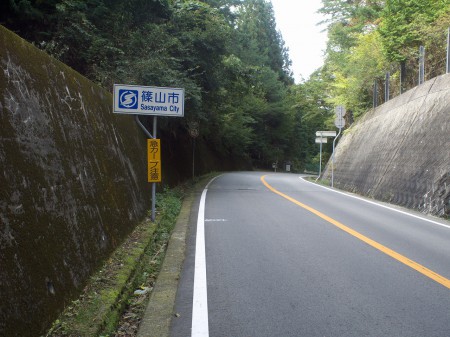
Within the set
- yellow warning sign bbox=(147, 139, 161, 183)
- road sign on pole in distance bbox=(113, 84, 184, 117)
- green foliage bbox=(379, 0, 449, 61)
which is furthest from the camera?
green foliage bbox=(379, 0, 449, 61)

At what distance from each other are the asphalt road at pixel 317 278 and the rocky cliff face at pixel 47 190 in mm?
1221

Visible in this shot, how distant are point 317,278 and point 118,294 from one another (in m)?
2.51

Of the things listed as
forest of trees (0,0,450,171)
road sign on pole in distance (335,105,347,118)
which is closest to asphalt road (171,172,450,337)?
forest of trees (0,0,450,171)

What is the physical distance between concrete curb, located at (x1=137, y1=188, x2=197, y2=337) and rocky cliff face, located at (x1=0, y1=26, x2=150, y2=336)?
775mm

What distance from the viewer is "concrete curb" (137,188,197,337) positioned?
3885 mm

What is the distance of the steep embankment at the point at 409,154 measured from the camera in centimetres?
1144

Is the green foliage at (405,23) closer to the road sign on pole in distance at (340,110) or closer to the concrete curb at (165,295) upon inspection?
the road sign on pole in distance at (340,110)

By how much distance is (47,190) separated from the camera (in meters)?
3.98

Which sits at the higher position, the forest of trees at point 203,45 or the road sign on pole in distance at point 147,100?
the forest of trees at point 203,45

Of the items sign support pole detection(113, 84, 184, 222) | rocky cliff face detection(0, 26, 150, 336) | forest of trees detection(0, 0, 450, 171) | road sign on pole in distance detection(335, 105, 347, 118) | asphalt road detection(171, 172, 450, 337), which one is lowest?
asphalt road detection(171, 172, 450, 337)

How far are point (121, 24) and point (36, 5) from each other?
8.78 ft

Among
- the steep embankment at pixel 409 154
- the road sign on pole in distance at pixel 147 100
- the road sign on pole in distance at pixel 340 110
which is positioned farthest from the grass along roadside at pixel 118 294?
the road sign on pole in distance at pixel 340 110

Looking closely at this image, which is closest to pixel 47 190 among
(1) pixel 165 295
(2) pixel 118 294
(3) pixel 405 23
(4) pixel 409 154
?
(2) pixel 118 294

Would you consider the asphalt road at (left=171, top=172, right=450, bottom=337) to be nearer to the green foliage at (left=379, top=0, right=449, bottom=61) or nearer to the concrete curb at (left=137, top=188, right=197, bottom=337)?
the concrete curb at (left=137, top=188, right=197, bottom=337)
